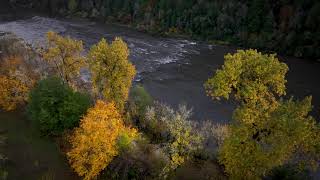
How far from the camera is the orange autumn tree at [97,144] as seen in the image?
44.2m

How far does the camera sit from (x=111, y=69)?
5316 centimetres

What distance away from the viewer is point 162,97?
263 ft

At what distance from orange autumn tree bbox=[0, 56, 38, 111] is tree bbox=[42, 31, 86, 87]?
4.68m

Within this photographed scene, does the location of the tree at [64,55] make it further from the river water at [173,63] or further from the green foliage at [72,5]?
the green foliage at [72,5]

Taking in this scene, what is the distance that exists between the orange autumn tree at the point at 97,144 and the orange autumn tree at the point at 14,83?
1996 cm

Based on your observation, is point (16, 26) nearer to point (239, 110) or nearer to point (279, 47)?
point (279, 47)

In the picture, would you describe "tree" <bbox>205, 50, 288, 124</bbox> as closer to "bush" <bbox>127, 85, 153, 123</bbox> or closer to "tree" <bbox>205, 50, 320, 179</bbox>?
"tree" <bbox>205, 50, 320, 179</bbox>

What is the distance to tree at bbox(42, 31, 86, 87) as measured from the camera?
58.7m

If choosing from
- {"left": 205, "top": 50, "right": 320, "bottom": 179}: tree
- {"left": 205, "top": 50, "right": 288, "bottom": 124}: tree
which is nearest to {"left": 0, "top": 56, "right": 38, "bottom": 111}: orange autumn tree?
{"left": 205, "top": 50, "right": 320, "bottom": 179}: tree

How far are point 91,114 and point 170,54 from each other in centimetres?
6164

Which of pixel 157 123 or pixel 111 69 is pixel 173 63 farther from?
pixel 111 69

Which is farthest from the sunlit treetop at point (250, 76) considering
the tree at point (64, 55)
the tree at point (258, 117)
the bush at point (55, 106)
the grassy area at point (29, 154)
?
the tree at point (64, 55)

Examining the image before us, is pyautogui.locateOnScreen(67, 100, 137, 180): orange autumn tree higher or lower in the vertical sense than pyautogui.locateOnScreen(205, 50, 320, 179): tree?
lower

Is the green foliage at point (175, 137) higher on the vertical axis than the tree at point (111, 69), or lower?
lower
